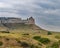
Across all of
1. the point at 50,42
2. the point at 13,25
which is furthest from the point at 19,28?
the point at 50,42

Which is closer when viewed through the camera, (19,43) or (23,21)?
(19,43)

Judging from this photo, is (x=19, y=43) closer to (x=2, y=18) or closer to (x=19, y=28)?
(x=19, y=28)

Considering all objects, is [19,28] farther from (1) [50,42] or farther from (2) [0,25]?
(1) [50,42]

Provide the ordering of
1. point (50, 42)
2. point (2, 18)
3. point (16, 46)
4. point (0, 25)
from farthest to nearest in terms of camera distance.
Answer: point (2, 18) → point (0, 25) → point (50, 42) → point (16, 46)

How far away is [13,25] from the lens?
179000 millimetres

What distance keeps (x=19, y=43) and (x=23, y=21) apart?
118830 mm

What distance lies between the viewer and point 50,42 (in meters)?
73.3

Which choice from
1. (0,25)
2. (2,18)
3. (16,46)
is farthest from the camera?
(2,18)

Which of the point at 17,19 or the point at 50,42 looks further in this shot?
the point at 17,19

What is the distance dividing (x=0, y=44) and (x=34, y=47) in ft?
27.4

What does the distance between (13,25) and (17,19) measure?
1039 centimetres

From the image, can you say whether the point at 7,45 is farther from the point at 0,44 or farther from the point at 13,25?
the point at 13,25

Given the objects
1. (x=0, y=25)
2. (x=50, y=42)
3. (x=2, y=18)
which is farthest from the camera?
(x=2, y=18)

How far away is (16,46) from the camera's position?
62031 millimetres
